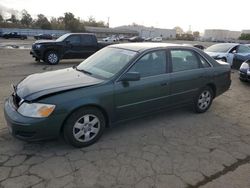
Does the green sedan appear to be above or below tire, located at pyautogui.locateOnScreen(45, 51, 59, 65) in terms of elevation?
above

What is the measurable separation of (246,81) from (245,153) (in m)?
5.72

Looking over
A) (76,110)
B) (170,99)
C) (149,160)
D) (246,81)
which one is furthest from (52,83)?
(246,81)

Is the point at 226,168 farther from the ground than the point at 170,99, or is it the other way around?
the point at 170,99

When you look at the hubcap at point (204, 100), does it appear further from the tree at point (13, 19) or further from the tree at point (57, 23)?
the tree at point (13, 19)

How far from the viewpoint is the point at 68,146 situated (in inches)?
145

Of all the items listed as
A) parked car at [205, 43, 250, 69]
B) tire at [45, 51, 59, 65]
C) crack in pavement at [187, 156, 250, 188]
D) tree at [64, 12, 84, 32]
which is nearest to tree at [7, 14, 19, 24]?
tree at [64, 12, 84, 32]

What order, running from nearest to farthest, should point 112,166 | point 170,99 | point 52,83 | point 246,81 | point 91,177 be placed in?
point 91,177 → point 112,166 → point 52,83 → point 170,99 → point 246,81

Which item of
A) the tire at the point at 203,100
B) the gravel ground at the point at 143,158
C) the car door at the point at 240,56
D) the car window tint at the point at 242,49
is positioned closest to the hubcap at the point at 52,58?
the gravel ground at the point at 143,158

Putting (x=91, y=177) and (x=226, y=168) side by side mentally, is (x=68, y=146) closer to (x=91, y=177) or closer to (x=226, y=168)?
(x=91, y=177)

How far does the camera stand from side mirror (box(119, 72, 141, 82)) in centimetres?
376

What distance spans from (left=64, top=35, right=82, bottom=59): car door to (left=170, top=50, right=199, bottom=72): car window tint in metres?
8.91

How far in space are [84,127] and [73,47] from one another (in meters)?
9.83

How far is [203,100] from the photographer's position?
5.23 m

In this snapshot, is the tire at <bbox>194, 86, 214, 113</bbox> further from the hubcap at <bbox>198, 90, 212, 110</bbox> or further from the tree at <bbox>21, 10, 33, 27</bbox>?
the tree at <bbox>21, 10, 33, 27</bbox>
